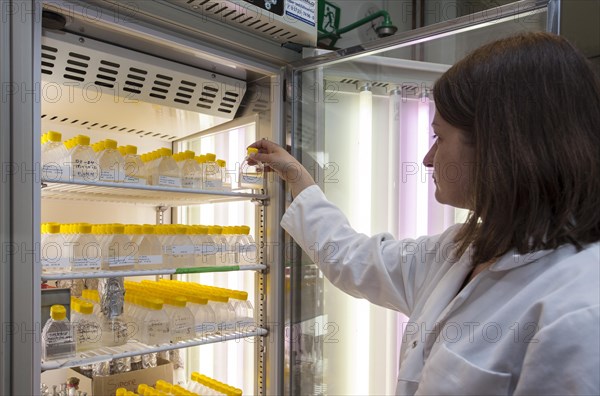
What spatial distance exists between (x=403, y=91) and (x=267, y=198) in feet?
2.26

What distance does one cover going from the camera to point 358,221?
2.00 meters

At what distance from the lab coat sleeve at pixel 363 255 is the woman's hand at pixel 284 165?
94mm

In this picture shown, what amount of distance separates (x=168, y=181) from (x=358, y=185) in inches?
29.7

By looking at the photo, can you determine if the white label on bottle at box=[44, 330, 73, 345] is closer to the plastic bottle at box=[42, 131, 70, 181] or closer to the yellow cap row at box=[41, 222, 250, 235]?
the yellow cap row at box=[41, 222, 250, 235]

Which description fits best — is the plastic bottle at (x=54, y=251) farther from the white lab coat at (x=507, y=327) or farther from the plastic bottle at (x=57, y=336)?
the white lab coat at (x=507, y=327)

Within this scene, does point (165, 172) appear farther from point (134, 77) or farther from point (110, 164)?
point (134, 77)

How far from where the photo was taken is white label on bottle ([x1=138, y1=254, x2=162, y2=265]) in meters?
1.66

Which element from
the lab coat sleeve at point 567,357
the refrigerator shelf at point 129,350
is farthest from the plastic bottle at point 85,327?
the lab coat sleeve at point 567,357

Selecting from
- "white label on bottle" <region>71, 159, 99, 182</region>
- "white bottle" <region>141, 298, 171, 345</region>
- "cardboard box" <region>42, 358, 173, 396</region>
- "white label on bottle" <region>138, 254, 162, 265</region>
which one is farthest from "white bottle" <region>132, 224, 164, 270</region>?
"cardboard box" <region>42, 358, 173, 396</region>

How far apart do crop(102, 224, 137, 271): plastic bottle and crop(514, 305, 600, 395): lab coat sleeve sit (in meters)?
1.22

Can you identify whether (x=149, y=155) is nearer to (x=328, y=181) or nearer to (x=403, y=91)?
(x=328, y=181)

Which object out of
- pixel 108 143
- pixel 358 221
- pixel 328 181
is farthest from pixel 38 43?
pixel 358 221

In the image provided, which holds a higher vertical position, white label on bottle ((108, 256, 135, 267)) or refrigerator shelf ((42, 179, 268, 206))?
refrigerator shelf ((42, 179, 268, 206))

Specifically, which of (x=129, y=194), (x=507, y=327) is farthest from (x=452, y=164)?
(x=129, y=194)
